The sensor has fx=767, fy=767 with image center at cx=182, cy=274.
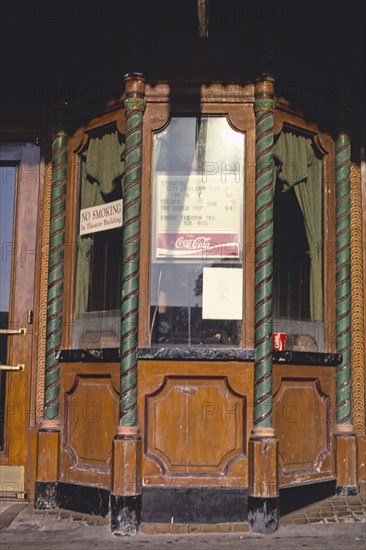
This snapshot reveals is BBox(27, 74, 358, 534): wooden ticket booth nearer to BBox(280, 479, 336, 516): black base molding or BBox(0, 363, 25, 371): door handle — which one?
BBox(280, 479, 336, 516): black base molding

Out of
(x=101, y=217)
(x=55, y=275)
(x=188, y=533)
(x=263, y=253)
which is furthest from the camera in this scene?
(x=55, y=275)

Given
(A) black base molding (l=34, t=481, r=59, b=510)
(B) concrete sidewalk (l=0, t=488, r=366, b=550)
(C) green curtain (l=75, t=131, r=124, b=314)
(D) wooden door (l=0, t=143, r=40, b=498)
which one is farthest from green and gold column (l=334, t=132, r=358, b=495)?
(D) wooden door (l=0, t=143, r=40, b=498)

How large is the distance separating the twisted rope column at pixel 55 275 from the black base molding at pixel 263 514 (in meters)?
1.84

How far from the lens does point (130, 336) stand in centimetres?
575

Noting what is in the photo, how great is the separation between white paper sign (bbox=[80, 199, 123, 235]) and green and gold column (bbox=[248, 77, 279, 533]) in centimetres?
114

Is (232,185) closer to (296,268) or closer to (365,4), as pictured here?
(296,268)

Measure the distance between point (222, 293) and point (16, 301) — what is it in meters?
2.01

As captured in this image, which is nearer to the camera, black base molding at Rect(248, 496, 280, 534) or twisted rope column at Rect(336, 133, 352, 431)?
black base molding at Rect(248, 496, 280, 534)

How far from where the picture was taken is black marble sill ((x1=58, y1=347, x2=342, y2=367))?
18.8 ft

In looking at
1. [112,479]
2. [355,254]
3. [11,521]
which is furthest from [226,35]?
[11,521]

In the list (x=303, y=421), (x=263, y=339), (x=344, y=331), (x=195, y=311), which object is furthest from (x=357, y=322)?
(x=195, y=311)

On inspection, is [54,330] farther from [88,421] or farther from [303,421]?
[303,421]

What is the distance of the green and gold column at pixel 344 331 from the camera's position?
6.39 metres

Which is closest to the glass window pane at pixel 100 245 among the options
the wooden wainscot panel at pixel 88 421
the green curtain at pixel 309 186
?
the wooden wainscot panel at pixel 88 421
